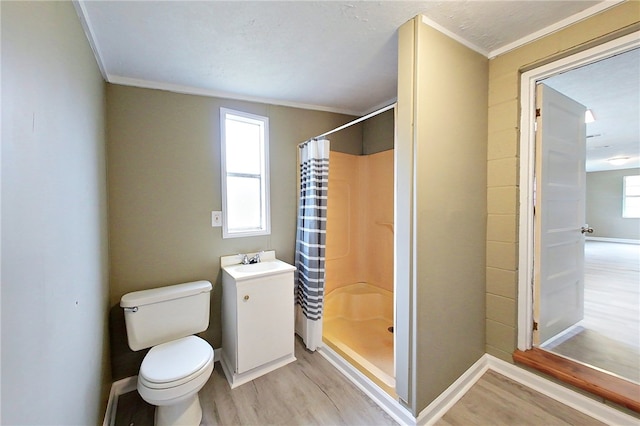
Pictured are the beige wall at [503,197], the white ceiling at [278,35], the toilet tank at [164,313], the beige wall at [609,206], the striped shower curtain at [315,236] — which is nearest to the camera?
the white ceiling at [278,35]

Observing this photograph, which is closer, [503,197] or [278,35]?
[278,35]

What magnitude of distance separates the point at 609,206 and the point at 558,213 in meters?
8.12

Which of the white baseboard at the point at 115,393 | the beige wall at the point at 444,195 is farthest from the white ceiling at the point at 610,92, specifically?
the white baseboard at the point at 115,393

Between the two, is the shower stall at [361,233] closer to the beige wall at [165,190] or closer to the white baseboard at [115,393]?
the beige wall at [165,190]

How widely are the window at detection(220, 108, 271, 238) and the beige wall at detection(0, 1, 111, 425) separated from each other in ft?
3.11

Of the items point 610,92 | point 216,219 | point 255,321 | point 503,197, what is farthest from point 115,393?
point 610,92

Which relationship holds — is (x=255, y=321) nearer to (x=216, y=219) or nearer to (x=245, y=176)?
(x=216, y=219)

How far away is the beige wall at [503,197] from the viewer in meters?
1.73

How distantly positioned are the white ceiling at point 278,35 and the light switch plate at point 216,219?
1015 mm

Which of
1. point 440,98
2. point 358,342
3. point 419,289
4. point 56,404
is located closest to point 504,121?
point 440,98

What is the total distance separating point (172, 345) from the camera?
162 centimetres

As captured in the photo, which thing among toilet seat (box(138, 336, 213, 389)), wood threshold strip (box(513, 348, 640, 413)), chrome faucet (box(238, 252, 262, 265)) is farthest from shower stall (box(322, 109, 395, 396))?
toilet seat (box(138, 336, 213, 389))

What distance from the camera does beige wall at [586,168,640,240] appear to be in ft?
22.0

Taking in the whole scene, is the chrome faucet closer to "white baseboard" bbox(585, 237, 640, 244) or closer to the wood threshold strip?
→ the wood threshold strip
